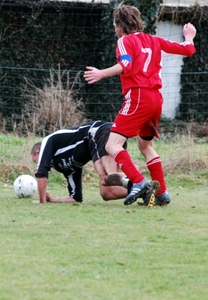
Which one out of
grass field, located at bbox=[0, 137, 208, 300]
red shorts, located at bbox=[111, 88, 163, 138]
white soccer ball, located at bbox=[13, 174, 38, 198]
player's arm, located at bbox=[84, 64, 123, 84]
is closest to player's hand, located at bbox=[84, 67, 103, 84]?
player's arm, located at bbox=[84, 64, 123, 84]

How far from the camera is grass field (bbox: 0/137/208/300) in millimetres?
4863

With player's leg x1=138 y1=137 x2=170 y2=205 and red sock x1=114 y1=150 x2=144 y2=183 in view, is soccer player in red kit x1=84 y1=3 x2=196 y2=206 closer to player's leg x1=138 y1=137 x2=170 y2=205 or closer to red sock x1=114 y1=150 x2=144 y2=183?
red sock x1=114 y1=150 x2=144 y2=183

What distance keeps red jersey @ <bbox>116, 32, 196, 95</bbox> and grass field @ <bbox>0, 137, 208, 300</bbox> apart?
4.34ft

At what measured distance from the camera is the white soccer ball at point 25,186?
9320 millimetres

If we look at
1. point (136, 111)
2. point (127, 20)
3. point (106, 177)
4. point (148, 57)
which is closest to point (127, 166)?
point (106, 177)

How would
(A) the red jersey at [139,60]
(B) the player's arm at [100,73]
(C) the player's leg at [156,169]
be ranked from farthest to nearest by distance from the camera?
(C) the player's leg at [156,169]
(A) the red jersey at [139,60]
(B) the player's arm at [100,73]

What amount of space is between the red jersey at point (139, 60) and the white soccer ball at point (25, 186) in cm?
175

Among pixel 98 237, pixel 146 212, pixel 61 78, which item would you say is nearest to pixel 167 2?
pixel 61 78

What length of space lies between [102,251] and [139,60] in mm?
2923

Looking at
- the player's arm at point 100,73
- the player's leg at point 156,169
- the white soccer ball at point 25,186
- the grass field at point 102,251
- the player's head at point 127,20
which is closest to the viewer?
the grass field at point 102,251

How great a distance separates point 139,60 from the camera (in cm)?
827

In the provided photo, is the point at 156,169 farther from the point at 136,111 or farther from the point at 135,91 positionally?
the point at 135,91

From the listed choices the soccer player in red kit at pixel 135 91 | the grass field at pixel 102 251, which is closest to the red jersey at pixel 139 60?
the soccer player in red kit at pixel 135 91

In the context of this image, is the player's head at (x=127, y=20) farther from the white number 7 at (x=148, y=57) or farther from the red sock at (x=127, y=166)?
the red sock at (x=127, y=166)
